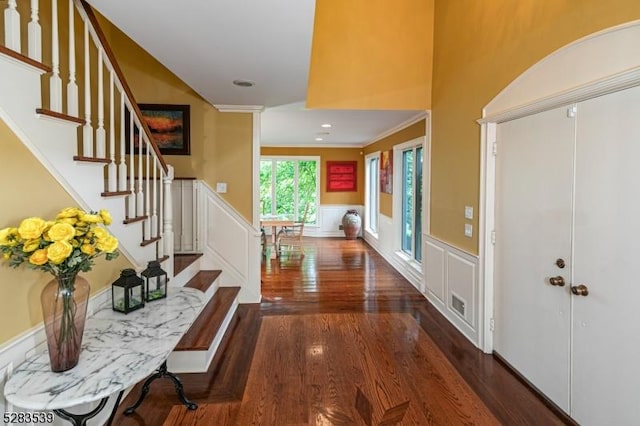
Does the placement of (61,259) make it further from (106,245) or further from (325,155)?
(325,155)

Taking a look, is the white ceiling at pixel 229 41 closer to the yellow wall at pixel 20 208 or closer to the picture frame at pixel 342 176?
the yellow wall at pixel 20 208

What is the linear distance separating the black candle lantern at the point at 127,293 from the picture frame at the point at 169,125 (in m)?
2.41

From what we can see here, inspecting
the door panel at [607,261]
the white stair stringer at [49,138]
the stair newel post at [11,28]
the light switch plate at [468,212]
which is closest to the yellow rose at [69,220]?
the white stair stringer at [49,138]

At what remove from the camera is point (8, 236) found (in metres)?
1.32

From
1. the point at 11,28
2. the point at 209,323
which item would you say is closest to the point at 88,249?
the point at 11,28

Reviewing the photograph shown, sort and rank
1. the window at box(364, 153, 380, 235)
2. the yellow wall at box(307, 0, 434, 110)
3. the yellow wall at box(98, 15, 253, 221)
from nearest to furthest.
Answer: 1. the yellow wall at box(98, 15, 253, 221)
2. the yellow wall at box(307, 0, 434, 110)
3. the window at box(364, 153, 380, 235)

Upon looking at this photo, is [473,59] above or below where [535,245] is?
above

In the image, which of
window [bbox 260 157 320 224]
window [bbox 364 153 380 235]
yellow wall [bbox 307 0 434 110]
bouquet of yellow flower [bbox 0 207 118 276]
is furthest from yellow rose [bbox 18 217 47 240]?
window [bbox 260 157 320 224]

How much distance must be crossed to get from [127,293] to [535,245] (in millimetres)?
2668

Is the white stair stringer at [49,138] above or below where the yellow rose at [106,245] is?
above

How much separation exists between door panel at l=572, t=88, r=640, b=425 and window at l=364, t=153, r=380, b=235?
5.66 metres

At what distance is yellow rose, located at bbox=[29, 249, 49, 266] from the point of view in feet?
4.38

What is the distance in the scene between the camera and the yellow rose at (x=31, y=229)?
1315mm

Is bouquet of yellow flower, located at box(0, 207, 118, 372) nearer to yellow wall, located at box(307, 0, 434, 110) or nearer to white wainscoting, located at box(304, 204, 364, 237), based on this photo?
yellow wall, located at box(307, 0, 434, 110)
